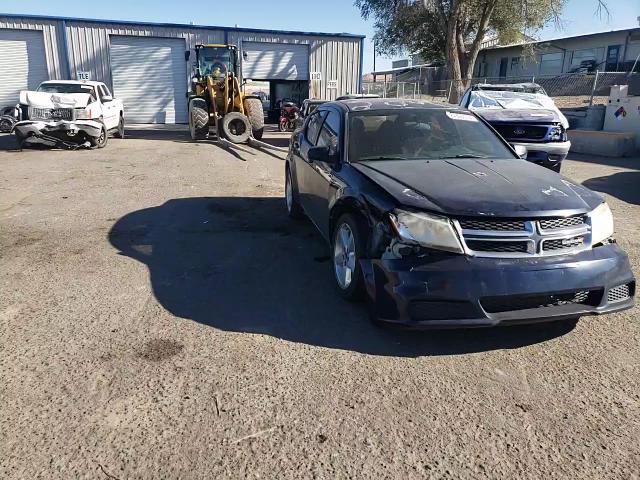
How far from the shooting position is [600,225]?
3.49 metres

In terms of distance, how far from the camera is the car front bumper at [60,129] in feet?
43.5

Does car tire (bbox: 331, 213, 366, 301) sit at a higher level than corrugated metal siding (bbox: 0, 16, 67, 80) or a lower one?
lower

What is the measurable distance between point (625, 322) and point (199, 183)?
737 centimetres

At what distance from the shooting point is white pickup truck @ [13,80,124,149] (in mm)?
13391

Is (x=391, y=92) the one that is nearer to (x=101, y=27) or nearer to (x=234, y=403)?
(x=101, y=27)

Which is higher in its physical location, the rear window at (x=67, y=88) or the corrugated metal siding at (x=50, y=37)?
the corrugated metal siding at (x=50, y=37)

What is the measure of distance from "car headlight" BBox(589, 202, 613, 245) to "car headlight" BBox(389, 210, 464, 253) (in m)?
0.97

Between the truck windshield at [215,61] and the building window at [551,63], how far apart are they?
100ft

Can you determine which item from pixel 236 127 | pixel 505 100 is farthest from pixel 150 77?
pixel 505 100

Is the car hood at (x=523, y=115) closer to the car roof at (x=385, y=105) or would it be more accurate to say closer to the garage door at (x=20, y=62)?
the car roof at (x=385, y=105)

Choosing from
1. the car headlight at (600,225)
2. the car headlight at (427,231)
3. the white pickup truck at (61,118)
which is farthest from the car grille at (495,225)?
the white pickup truck at (61,118)

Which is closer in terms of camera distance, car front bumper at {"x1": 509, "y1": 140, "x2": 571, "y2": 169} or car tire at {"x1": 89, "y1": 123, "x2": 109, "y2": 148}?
car front bumper at {"x1": 509, "y1": 140, "x2": 571, "y2": 169}

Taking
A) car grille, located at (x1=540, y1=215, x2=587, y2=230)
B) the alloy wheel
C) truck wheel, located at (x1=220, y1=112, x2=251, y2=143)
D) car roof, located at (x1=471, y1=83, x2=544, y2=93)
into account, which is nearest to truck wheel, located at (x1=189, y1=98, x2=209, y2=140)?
truck wheel, located at (x1=220, y1=112, x2=251, y2=143)

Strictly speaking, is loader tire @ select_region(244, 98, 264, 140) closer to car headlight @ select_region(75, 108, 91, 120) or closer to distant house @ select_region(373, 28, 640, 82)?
car headlight @ select_region(75, 108, 91, 120)
